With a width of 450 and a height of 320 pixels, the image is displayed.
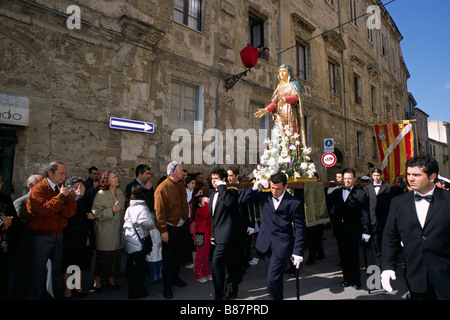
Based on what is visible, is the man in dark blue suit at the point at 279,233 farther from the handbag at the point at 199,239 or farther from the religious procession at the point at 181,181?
the handbag at the point at 199,239

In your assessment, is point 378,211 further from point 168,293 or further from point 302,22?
point 302,22

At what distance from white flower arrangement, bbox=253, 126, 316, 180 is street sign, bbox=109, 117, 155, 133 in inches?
153

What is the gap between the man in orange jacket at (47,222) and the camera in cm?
376

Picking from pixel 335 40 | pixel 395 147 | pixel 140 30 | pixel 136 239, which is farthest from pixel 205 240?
pixel 335 40

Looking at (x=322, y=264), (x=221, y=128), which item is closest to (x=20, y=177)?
(x=221, y=128)

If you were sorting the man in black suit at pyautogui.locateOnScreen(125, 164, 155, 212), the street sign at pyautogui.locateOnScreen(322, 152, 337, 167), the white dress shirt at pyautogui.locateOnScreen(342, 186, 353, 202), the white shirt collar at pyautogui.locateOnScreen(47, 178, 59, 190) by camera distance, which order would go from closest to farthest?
1. the white shirt collar at pyautogui.locateOnScreen(47, 178, 59, 190)
2. the white dress shirt at pyautogui.locateOnScreen(342, 186, 353, 202)
3. the man in black suit at pyautogui.locateOnScreen(125, 164, 155, 212)
4. the street sign at pyautogui.locateOnScreen(322, 152, 337, 167)

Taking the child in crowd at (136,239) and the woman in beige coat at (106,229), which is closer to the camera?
the child in crowd at (136,239)

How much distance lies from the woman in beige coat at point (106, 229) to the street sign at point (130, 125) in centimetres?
329

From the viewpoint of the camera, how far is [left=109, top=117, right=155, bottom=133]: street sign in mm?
7621

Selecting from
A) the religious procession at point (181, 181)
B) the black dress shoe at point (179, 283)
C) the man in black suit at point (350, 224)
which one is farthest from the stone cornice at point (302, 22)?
the black dress shoe at point (179, 283)

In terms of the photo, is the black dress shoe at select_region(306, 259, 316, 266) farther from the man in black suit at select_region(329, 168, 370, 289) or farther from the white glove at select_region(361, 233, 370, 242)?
the white glove at select_region(361, 233, 370, 242)

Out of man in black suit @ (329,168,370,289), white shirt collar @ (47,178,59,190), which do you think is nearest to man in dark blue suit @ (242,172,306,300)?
man in black suit @ (329,168,370,289)

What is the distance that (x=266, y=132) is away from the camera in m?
12.0

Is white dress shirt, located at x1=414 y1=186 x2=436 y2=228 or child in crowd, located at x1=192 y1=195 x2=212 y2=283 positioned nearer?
white dress shirt, located at x1=414 y1=186 x2=436 y2=228
